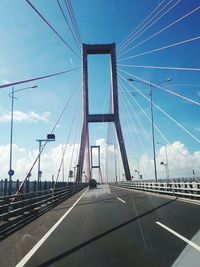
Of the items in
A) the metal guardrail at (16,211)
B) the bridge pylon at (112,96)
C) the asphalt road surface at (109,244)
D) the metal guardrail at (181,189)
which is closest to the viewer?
the asphalt road surface at (109,244)

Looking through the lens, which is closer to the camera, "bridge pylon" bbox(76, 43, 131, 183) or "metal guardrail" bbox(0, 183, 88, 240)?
"metal guardrail" bbox(0, 183, 88, 240)

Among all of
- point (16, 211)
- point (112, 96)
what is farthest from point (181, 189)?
point (112, 96)

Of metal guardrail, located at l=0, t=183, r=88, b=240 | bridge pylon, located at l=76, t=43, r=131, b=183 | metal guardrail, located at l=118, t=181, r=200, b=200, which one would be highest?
bridge pylon, located at l=76, t=43, r=131, b=183

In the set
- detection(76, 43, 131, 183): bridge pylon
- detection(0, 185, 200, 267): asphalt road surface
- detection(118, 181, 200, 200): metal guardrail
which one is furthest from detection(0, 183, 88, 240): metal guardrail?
detection(76, 43, 131, 183): bridge pylon

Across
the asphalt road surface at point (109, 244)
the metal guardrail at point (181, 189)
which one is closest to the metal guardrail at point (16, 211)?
the asphalt road surface at point (109, 244)

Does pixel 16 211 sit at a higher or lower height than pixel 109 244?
higher

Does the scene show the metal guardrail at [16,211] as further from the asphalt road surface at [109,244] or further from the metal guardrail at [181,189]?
the metal guardrail at [181,189]

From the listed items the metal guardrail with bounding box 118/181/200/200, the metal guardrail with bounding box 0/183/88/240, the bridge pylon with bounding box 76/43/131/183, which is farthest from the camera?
the bridge pylon with bounding box 76/43/131/183

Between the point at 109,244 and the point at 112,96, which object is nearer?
the point at 109,244

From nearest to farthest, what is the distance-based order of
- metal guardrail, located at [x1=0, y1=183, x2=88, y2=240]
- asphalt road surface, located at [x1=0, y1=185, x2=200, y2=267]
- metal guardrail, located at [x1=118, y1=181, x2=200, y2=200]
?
asphalt road surface, located at [x1=0, y1=185, x2=200, y2=267] < metal guardrail, located at [x1=0, y1=183, x2=88, y2=240] < metal guardrail, located at [x1=118, y1=181, x2=200, y2=200]

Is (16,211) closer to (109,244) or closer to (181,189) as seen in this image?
(109,244)

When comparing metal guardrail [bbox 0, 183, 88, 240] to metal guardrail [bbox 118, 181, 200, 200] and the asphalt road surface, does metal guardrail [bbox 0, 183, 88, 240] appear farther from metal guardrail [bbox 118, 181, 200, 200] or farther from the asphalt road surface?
metal guardrail [bbox 118, 181, 200, 200]

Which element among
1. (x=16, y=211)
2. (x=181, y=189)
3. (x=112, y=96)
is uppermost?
(x=112, y=96)

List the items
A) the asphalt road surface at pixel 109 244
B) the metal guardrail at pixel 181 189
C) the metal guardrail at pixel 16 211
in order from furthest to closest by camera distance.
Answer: the metal guardrail at pixel 181 189, the metal guardrail at pixel 16 211, the asphalt road surface at pixel 109 244
